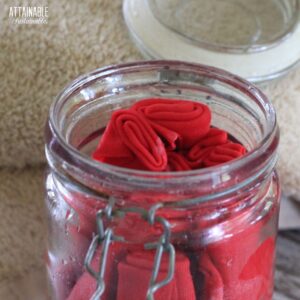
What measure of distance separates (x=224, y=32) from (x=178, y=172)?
0.24 meters

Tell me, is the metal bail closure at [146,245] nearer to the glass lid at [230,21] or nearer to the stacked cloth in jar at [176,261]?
the stacked cloth in jar at [176,261]

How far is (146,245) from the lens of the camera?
0.27m

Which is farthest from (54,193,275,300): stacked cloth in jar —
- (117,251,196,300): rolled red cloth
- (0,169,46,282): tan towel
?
(0,169,46,282): tan towel

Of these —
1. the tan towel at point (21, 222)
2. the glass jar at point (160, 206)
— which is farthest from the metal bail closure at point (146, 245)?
the tan towel at point (21, 222)

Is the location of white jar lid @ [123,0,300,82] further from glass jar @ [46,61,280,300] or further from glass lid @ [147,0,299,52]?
glass jar @ [46,61,280,300]

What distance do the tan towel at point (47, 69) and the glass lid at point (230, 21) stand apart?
4 centimetres

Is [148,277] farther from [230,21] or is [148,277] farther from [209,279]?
[230,21]

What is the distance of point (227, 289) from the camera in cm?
29

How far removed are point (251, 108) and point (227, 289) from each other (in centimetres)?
9

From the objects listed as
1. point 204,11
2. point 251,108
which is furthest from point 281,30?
point 251,108

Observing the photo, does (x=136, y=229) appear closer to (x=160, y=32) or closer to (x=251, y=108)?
(x=251, y=108)

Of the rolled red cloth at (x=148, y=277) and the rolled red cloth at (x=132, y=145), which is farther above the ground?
the rolled red cloth at (x=132, y=145)

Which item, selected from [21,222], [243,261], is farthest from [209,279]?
[21,222]

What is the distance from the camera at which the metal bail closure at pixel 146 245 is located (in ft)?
0.84
